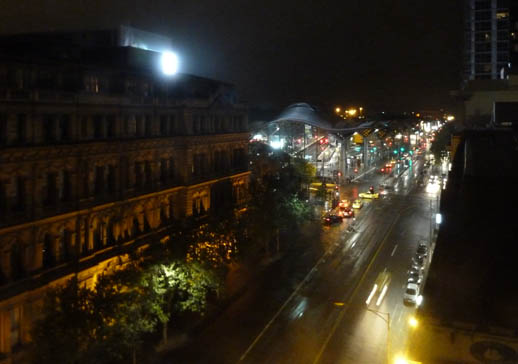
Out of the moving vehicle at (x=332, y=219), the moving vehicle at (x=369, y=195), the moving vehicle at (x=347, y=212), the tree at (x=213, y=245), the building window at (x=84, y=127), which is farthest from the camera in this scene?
the moving vehicle at (x=369, y=195)

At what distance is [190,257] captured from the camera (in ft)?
121

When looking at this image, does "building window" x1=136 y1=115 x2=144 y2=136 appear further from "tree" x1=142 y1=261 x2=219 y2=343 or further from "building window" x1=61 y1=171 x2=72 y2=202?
"tree" x1=142 y1=261 x2=219 y2=343

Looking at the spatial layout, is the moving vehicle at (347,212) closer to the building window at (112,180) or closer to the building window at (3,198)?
the building window at (112,180)

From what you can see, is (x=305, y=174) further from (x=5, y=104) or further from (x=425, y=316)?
(x=425, y=316)

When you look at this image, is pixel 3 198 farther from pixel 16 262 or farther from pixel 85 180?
pixel 85 180

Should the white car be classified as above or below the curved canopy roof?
below

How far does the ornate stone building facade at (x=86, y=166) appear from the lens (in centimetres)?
3023

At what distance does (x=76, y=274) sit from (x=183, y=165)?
15.8m

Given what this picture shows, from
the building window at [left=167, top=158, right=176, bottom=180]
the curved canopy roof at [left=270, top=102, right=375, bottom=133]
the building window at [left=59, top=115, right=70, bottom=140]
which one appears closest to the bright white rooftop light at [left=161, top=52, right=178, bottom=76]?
the building window at [left=167, top=158, right=176, bottom=180]

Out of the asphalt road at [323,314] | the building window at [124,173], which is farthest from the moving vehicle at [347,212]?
the building window at [124,173]

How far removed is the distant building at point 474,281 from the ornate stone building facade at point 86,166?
2185 cm

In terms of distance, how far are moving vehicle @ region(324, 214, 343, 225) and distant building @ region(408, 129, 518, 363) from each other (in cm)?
4154

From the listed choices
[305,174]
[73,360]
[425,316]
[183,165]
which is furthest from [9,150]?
[305,174]

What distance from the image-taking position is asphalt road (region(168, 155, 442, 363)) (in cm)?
3253
